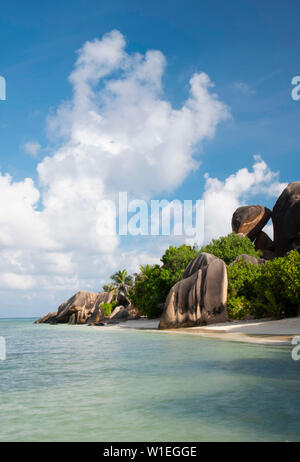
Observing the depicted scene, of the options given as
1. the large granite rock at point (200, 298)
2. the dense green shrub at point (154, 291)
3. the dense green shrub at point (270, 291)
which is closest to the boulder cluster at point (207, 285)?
the large granite rock at point (200, 298)

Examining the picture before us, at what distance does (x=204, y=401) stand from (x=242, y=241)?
36.4 meters

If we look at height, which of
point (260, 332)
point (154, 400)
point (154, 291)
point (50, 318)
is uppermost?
point (154, 291)

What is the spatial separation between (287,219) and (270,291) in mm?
16573

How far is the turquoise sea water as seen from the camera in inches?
226

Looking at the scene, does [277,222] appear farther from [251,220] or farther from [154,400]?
[154,400]

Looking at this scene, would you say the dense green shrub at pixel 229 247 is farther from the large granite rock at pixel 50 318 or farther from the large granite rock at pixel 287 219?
the large granite rock at pixel 50 318

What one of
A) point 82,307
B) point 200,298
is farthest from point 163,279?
point 82,307

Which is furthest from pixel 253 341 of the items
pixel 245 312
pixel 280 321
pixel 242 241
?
pixel 242 241

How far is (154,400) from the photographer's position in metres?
7.64

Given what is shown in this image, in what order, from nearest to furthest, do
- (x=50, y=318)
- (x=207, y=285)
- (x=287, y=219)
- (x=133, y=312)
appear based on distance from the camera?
(x=207, y=285), (x=287, y=219), (x=133, y=312), (x=50, y=318)

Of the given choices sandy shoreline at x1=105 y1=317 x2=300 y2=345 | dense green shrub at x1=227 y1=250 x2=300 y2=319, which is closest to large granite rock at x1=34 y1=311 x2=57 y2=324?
dense green shrub at x1=227 y1=250 x2=300 y2=319

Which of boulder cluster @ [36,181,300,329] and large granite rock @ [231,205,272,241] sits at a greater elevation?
large granite rock @ [231,205,272,241]

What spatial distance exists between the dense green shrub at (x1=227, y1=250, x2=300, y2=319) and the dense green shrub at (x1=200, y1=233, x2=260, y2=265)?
951cm

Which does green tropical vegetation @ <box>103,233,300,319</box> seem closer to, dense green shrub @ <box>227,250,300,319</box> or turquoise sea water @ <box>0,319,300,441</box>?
dense green shrub @ <box>227,250,300,319</box>
